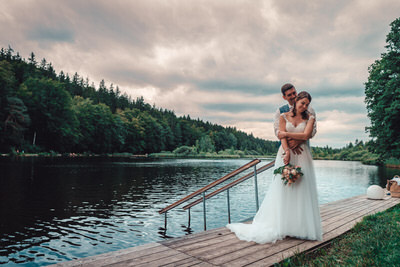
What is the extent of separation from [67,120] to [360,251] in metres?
75.2

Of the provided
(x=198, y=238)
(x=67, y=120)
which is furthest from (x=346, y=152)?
(x=198, y=238)

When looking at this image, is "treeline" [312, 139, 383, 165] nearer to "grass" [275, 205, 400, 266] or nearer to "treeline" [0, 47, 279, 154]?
"treeline" [0, 47, 279, 154]

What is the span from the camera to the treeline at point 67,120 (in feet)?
165

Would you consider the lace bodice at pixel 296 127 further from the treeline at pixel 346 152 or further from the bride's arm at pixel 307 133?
the treeline at pixel 346 152

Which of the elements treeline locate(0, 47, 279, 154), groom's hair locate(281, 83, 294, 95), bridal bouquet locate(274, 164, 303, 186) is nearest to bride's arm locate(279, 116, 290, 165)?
bridal bouquet locate(274, 164, 303, 186)

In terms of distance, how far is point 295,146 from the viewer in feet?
13.4

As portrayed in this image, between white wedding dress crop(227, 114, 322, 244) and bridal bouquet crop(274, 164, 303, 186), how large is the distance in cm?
11

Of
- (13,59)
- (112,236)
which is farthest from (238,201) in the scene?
(13,59)

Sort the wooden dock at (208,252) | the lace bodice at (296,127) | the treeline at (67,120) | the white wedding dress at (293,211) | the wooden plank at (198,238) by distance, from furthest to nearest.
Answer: the treeline at (67,120), the lace bodice at (296,127), the white wedding dress at (293,211), the wooden plank at (198,238), the wooden dock at (208,252)

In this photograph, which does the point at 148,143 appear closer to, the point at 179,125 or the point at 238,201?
the point at 179,125

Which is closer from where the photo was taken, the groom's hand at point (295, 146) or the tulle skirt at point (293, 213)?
the tulle skirt at point (293, 213)

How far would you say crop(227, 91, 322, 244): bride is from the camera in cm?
384

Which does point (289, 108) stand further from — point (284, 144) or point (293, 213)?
point (293, 213)

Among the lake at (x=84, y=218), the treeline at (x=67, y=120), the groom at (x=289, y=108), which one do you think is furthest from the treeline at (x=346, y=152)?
the groom at (x=289, y=108)
